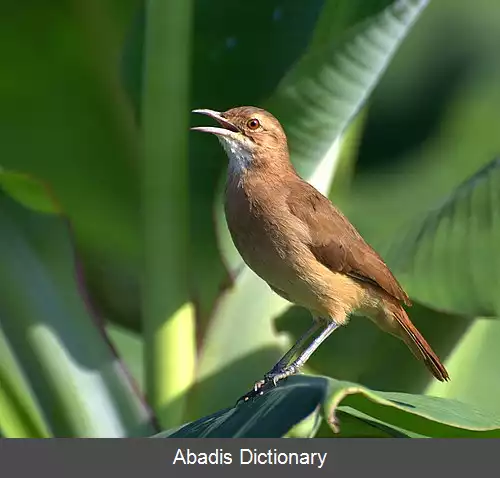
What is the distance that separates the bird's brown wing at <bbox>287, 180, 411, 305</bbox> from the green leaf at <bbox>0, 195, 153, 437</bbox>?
493 millimetres

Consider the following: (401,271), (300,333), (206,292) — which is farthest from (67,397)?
(401,271)

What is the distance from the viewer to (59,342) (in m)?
1.91

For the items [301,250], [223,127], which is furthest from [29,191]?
[301,250]

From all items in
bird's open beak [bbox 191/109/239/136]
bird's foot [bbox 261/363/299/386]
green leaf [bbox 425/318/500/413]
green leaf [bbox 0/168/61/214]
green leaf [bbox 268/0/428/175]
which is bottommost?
green leaf [bbox 425/318/500/413]

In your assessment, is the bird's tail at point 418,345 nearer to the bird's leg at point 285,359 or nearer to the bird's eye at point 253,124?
the bird's leg at point 285,359

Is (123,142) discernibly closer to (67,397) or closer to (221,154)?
(221,154)

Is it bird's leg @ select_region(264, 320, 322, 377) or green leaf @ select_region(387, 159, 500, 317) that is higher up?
green leaf @ select_region(387, 159, 500, 317)

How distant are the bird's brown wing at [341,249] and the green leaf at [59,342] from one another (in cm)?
49

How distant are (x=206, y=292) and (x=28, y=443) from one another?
1.83 feet

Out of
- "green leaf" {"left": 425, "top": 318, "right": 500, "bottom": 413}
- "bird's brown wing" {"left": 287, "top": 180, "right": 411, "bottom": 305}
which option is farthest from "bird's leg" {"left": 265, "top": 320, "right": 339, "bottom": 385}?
"green leaf" {"left": 425, "top": 318, "right": 500, "bottom": 413}

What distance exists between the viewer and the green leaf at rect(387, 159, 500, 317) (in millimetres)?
1728

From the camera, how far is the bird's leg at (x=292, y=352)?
1.88 metres

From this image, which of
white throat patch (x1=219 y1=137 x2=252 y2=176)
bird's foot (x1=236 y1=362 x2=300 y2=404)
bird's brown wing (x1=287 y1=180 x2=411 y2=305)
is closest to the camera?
bird's foot (x1=236 y1=362 x2=300 y2=404)

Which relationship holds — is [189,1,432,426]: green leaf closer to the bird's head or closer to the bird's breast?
the bird's head
